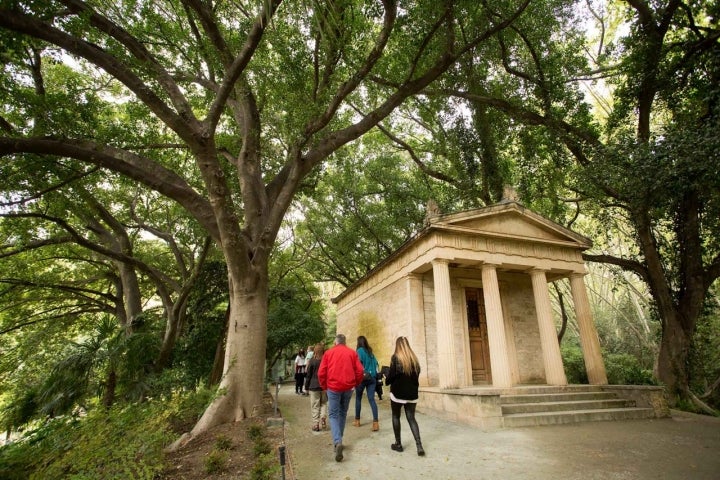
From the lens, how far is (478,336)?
42.4ft

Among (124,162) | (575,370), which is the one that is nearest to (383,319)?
(124,162)

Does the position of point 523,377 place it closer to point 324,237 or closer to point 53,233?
point 324,237

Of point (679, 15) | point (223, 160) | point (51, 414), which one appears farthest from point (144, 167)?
point (679, 15)

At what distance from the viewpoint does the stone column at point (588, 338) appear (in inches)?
421

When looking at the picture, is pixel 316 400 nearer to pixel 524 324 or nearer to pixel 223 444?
pixel 223 444

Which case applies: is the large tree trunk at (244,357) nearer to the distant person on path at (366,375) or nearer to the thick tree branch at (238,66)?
the distant person on path at (366,375)

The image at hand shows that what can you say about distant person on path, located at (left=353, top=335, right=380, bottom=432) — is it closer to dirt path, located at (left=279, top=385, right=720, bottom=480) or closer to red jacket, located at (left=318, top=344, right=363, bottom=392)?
dirt path, located at (left=279, top=385, right=720, bottom=480)

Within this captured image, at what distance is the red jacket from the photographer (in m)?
5.60

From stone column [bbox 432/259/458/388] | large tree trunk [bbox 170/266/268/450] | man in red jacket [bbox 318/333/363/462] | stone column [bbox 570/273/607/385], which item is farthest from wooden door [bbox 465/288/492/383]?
man in red jacket [bbox 318/333/363/462]

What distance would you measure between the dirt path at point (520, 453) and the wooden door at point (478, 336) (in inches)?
189

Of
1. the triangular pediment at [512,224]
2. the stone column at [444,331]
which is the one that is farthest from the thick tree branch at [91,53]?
the triangular pediment at [512,224]

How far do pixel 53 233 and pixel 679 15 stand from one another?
2178 centimetres

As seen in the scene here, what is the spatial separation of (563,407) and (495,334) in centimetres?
232

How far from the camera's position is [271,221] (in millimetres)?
8477
